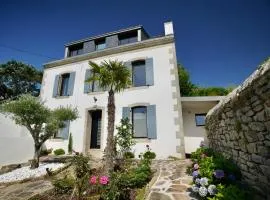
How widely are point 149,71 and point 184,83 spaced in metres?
9.50

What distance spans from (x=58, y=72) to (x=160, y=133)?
361 inches

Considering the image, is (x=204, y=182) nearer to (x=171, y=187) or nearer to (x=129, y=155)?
(x=171, y=187)

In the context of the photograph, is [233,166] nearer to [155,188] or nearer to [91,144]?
[155,188]

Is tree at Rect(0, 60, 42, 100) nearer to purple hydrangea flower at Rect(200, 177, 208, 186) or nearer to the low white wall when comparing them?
the low white wall

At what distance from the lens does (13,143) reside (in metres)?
8.66

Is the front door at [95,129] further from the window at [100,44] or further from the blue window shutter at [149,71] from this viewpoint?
Result: the window at [100,44]

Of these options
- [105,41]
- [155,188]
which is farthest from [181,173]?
[105,41]

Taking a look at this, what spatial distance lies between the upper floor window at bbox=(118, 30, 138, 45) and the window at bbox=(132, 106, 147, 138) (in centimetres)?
544

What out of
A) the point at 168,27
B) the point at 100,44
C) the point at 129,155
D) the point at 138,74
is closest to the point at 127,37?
the point at 100,44

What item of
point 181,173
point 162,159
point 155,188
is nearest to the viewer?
point 155,188

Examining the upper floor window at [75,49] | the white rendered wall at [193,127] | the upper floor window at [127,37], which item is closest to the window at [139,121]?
the white rendered wall at [193,127]

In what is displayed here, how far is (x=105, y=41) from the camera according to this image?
1248 centimetres

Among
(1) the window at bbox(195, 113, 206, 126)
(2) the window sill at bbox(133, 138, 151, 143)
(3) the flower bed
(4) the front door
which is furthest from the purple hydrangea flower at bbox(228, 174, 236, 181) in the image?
(4) the front door

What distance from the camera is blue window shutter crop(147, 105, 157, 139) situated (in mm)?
8656
